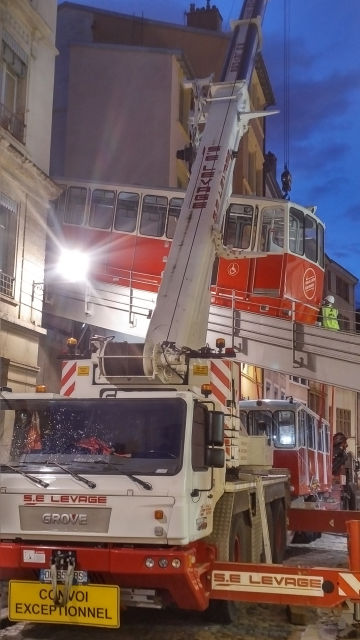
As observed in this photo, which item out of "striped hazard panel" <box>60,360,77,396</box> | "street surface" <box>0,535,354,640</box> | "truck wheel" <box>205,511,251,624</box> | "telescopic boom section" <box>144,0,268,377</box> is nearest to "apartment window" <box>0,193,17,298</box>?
"telescopic boom section" <box>144,0,268,377</box>

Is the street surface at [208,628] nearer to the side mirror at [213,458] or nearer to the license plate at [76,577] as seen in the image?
the license plate at [76,577]

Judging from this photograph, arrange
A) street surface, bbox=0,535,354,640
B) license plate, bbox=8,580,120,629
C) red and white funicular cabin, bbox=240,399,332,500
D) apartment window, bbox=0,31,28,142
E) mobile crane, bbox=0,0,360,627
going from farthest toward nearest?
red and white funicular cabin, bbox=240,399,332,500
apartment window, bbox=0,31,28,142
street surface, bbox=0,535,354,640
mobile crane, bbox=0,0,360,627
license plate, bbox=8,580,120,629

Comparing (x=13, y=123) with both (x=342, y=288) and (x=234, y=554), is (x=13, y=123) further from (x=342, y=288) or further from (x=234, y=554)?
(x=342, y=288)

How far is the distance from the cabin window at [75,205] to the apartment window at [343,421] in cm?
2481

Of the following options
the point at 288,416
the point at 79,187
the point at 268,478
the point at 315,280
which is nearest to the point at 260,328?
the point at 288,416

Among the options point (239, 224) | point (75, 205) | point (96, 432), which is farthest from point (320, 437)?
point (96, 432)

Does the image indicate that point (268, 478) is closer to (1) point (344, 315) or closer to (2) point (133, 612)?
(2) point (133, 612)

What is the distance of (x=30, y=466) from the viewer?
6.19 m

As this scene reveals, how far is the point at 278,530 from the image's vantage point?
32.3 feet

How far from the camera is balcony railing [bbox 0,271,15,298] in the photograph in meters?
13.1

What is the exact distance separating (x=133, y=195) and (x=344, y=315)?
1195 inches

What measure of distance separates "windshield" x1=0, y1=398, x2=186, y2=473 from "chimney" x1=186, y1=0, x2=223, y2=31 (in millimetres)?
28368

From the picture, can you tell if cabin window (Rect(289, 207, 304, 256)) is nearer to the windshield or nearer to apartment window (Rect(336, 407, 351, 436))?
the windshield

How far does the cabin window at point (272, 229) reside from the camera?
16.0 meters
